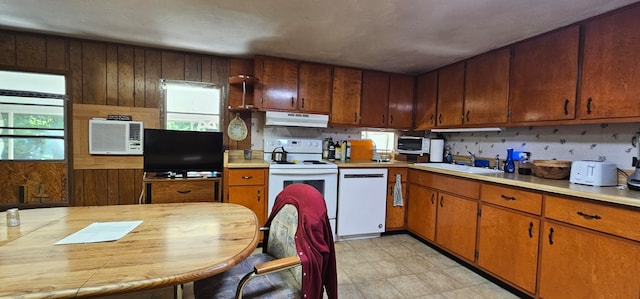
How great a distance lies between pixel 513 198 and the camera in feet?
6.63

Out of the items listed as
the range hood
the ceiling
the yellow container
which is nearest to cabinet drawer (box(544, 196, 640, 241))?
the ceiling

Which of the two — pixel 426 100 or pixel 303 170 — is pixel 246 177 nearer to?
pixel 303 170

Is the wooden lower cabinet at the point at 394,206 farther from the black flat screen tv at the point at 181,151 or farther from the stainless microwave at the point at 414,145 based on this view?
the black flat screen tv at the point at 181,151

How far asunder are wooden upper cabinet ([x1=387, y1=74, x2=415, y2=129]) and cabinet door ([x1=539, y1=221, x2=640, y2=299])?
2020 millimetres

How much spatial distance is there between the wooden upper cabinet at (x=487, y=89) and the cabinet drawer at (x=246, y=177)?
233cm

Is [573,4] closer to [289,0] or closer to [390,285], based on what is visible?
[289,0]

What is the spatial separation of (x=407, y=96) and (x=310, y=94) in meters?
1.40

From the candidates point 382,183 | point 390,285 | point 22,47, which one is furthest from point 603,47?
point 22,47

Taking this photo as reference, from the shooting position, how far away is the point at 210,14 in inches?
78.7

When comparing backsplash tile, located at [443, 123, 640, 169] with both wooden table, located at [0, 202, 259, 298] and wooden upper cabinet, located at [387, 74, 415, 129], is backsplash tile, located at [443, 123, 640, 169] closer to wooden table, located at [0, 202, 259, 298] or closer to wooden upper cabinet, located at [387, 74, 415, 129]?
wooden upper cabinet, located at [387, 74, 415, 129]

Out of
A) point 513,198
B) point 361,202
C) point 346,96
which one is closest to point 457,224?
point 513,198

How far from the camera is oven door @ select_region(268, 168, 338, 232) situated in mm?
2773

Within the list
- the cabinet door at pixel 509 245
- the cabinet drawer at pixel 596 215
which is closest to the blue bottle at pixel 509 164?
the cabinet door at pixel 509 245

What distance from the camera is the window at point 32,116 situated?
2.60 metres
